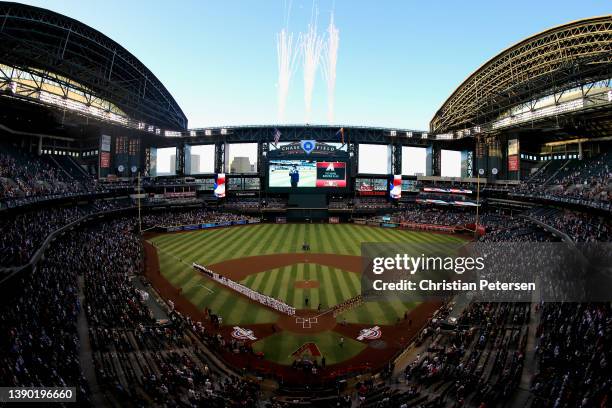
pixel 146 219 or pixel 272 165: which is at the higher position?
pixel 272 165

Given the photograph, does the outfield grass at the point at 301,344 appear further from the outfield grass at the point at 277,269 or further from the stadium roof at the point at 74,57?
the stadium roof at the point at 74,57

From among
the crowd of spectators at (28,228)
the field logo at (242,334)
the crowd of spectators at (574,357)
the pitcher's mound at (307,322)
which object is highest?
the crowd of spectators at (28,228)

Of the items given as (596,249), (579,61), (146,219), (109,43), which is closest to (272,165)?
(146,219)

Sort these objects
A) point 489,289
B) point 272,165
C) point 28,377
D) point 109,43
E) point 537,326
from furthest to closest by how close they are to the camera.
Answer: point 272,165
point 109,43
point 489,289
point 537,326
point 28,377

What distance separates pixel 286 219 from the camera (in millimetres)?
74125

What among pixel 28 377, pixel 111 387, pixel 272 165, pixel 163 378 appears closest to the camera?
pixel 28 377

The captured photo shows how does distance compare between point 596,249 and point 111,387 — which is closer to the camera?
point 111,387

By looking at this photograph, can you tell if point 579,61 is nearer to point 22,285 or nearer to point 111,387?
point 111,387

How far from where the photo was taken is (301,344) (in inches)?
815

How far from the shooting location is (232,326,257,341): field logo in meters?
21.3

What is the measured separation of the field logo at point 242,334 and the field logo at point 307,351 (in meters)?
2.99

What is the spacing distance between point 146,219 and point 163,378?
50778 mm

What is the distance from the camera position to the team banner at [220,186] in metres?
75.0

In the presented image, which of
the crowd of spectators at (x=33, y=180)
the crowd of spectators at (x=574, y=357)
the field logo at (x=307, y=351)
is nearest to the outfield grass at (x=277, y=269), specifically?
the field logo at (x=307, y=351)
